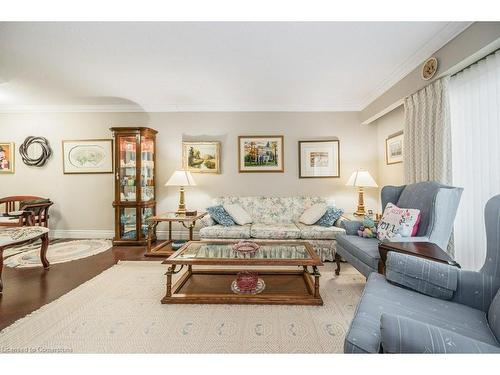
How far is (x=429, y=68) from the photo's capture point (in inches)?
93.5

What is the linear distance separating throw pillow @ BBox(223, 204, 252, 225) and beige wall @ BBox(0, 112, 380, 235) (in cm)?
65

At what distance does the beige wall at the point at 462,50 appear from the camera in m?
1.76

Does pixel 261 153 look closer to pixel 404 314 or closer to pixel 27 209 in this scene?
pixel 404 314

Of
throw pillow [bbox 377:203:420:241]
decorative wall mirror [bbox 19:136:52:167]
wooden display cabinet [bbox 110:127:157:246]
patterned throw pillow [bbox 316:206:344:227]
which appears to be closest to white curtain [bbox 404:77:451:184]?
throw pillow [bbox 377:203:420:241]

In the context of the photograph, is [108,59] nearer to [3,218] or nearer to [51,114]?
[51,114]

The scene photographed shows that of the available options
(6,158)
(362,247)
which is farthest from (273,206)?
(6,158)

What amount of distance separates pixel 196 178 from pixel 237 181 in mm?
755

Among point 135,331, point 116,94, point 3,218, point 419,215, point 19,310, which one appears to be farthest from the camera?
point 116,94

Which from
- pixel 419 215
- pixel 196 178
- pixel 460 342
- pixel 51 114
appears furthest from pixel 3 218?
pixel 419 215

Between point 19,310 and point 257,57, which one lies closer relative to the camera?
point 19,310

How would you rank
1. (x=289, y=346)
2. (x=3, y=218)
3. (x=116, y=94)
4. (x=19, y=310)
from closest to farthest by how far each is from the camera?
(x=289, y=346) → (x=19, y=310) → (x=3, y=218) → (x=116, y=94)

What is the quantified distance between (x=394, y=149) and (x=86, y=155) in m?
5.29

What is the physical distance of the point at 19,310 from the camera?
1.93m
